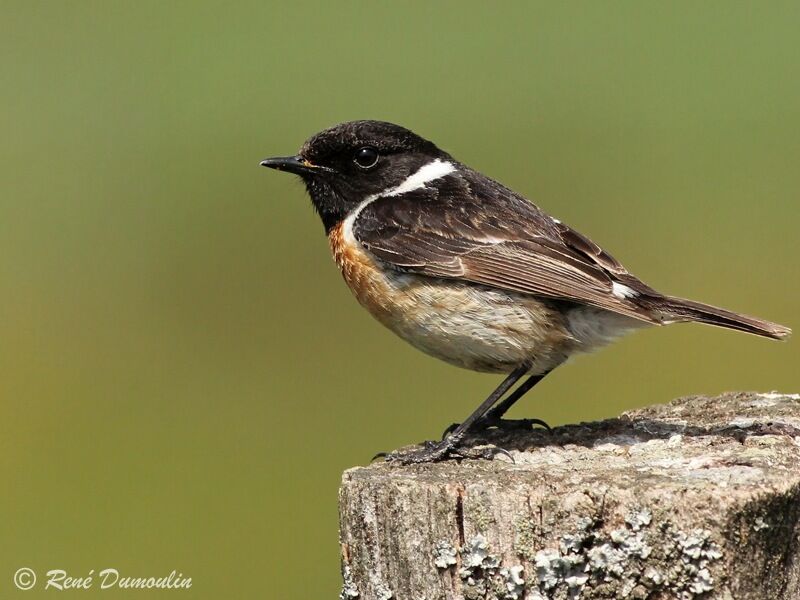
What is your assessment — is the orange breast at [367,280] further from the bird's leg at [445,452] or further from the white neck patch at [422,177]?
the bird's leg at [445,452]

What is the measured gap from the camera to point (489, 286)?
6465 mm

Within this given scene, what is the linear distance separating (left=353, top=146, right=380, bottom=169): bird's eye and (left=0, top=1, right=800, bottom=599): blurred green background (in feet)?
11.4

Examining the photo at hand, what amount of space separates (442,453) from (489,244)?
136 cm

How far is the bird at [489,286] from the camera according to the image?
6.41 m

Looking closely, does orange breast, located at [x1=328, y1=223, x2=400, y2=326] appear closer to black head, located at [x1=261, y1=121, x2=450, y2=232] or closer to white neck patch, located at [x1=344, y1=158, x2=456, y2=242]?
white neck patch, located at [x1=344, y1=158, x2=456, y2=242]

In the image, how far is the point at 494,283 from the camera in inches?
253

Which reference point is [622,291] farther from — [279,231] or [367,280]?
[279,231]

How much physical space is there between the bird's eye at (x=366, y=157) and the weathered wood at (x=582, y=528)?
8.74 feet

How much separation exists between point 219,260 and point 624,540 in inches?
400

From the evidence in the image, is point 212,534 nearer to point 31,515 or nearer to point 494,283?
point 31,515

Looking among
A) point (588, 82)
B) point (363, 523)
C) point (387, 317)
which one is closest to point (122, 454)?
point (387, 317)
